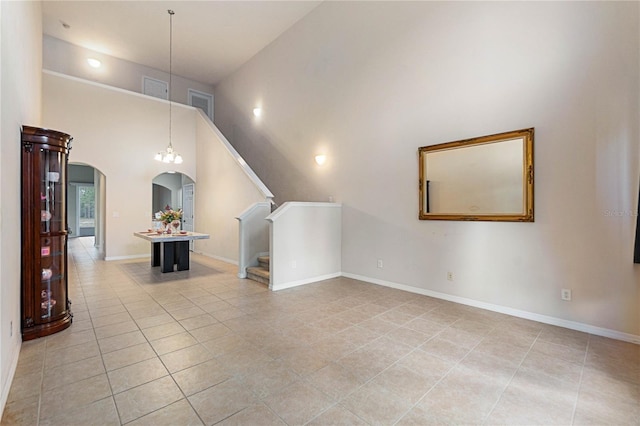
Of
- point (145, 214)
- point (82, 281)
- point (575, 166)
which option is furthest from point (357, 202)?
point (145, 214)

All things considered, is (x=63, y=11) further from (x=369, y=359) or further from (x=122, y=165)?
(x=369, y=359)

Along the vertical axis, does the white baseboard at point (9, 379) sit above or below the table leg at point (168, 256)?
below

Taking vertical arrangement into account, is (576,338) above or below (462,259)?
below

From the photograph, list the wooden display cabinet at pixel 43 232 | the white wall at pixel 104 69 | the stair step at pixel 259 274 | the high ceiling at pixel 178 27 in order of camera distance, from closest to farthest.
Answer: the wooden display cabinet at pixel 43 232 → the stair step at pixel 259 274 → the high ceiling at pixel 178 27 → the white wall at pixel 104 69

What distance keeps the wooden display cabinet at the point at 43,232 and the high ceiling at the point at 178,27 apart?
16.3 ft

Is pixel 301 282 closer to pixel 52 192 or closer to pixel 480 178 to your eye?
pixel 480 178

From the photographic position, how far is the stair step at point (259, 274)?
504cm

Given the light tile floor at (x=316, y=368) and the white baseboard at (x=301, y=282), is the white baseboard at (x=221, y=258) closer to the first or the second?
the white baseboard at (x=301, y=282)

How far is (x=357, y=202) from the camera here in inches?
212

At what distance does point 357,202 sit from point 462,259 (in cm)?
203

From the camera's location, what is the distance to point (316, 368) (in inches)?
93.7

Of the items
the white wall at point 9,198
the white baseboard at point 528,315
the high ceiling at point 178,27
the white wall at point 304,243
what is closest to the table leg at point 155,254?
the white wall at point 304,243

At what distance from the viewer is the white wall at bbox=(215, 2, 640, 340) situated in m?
2.96

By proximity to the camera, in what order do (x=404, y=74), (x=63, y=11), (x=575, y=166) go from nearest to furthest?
(x=575, y=166), (x=404, y=74), (x=63, y=11)
